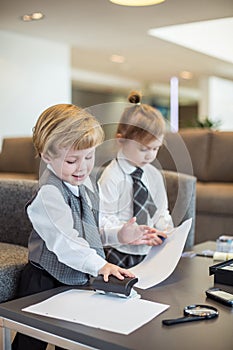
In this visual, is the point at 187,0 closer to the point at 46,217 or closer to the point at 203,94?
the point at 46,217

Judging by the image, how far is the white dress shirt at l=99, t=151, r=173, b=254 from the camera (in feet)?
4.51

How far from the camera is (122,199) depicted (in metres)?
1.48

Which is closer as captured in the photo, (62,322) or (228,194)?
(62,322)

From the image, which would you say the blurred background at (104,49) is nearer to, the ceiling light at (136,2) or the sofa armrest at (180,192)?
the ceiling light at (136,2)

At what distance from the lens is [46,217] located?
1142mm

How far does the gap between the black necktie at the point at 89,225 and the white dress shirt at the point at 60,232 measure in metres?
0.05

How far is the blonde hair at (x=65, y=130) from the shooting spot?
3.59ft

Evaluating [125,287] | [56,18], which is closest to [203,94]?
[56,18]

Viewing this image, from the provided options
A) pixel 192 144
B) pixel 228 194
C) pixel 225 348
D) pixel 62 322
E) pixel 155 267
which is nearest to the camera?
pixel 225 348

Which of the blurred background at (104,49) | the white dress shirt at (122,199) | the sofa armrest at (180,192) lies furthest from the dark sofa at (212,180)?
the white dress shirt at (122,199)

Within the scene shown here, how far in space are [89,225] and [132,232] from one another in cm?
15

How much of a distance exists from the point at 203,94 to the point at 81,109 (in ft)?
21.1

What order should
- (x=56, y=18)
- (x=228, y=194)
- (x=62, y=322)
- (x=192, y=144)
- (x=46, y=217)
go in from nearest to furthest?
(x=62, y=322)
(x=46, y=217)
(x=228, y=194)
(x=192, y=144)
(x=56, y=18)

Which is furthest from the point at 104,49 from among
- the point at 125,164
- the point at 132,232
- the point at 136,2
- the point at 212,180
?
the point at 132,232
